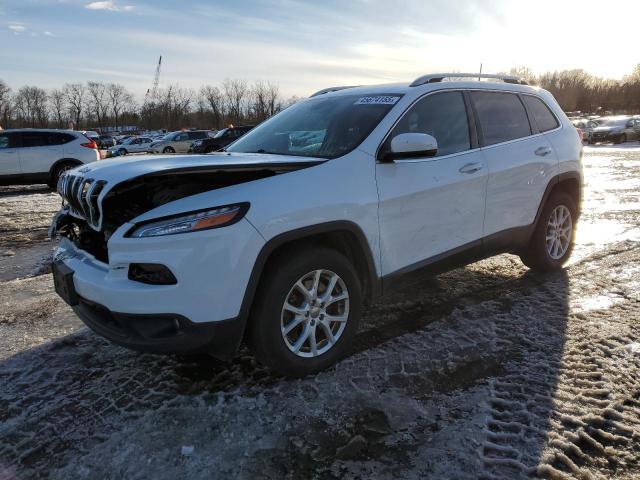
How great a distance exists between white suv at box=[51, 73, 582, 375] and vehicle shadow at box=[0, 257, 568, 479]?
39 cm

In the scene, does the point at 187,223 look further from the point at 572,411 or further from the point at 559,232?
the point at 559,232

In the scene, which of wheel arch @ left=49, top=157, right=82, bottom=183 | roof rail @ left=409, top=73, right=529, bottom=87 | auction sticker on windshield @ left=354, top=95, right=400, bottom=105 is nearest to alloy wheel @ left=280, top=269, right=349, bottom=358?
auction sticker on windshield @ left=354, top=95, right=400, bottom=105

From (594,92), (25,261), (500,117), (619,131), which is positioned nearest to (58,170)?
(25,261)

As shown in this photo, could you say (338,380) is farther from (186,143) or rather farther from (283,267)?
(186,143)

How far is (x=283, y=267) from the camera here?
9.63 feet

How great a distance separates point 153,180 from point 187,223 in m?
0.33

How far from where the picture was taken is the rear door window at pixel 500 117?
4.27 m

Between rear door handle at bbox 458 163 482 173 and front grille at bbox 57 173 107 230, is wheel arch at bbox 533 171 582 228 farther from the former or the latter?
front grille at bbox 57 173 107 230

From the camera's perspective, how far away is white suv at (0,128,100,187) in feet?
44.7

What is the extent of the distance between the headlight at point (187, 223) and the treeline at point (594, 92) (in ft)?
191

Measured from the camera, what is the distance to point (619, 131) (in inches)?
1193

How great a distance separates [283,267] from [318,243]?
390 millimetres

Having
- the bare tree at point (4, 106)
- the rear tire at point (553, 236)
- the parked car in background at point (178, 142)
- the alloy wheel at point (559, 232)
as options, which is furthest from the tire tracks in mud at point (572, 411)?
the bare tree at point (4, 106)

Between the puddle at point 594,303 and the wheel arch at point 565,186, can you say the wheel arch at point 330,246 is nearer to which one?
the puddle at point 594,303
